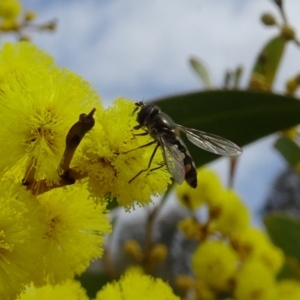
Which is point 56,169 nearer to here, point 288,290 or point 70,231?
point 70,231

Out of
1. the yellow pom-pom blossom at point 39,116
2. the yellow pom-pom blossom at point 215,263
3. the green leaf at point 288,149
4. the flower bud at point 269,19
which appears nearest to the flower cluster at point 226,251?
the yellow pom-pom blossom at point 215,263

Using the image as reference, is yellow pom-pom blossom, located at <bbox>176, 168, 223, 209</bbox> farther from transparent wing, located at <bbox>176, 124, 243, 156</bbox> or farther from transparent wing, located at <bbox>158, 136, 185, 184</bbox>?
transparent wing, located at <bbox>158, 136, 185, 184</bbox>

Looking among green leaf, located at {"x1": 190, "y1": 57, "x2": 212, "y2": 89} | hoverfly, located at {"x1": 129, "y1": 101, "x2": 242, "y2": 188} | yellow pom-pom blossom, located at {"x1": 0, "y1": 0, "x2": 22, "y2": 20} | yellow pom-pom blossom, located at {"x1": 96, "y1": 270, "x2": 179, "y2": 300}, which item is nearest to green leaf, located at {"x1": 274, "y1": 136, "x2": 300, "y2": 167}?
green leaf, located at {"x1": 190, "y1": 57, "x2": 212, "y2": 89}

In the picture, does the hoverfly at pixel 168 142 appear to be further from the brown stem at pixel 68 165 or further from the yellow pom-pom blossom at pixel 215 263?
the yellow pom-pom blossom at pixel 215 263

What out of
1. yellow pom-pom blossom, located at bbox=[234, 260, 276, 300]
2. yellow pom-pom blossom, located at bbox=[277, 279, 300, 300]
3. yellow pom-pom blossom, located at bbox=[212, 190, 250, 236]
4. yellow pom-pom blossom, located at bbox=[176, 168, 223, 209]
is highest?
yellow pom-pom blossom, located at bbox=[176, 168, 223, 209]

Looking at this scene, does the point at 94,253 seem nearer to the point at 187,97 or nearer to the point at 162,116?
the point at 162,116

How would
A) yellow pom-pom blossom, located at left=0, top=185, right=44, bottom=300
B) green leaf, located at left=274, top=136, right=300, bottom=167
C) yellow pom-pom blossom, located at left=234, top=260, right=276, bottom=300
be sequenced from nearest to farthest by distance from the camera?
yellow pom-pom blossom, located at left=0, top=185, right=44, bottom=300 < yellow pom-pom blossom, located at left=234, top=260, right=276, bottom=300 < green leaf, located at left=274, top=136, right=300, bottom=167
